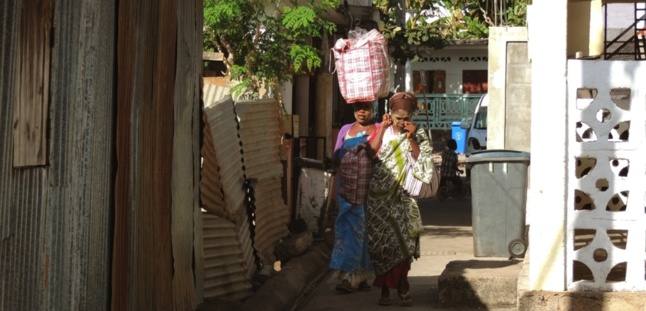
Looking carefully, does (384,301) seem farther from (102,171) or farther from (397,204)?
(102,171)

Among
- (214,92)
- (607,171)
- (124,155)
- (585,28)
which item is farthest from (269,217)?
(124,155)

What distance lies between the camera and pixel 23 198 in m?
5.06

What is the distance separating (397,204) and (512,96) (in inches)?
398

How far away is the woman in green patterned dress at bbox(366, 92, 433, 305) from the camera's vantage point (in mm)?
9961

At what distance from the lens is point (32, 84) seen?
5.13m

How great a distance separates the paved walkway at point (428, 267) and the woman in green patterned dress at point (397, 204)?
0.30 meters

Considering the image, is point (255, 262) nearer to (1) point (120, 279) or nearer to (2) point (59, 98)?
(1) point (120, 279)

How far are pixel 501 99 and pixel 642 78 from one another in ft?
40.2

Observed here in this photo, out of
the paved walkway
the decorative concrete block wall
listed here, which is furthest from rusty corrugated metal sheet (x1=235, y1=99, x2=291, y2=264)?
the decorative concrete block wall

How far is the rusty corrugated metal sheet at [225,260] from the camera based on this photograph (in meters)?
9.24

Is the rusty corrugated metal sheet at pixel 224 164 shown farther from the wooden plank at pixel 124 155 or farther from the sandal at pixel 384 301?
the wooden plank at pixel 124 155

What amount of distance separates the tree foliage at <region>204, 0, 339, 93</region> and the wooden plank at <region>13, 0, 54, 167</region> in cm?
868

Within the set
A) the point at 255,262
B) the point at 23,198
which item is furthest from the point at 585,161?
the point at 23,198

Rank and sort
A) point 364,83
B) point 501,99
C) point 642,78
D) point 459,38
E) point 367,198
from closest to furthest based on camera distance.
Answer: point 642,78
point 367,198
point 364,83
point 501,99
point 459,38
